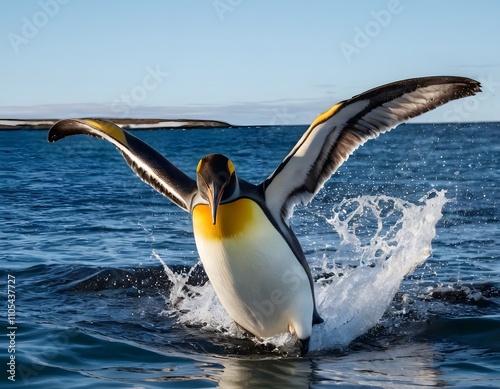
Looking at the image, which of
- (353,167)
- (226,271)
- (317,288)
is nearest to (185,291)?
(317,288)

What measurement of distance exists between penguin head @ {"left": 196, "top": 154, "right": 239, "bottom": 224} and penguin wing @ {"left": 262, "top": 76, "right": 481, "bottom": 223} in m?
0.65

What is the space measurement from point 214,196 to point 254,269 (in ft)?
2.64

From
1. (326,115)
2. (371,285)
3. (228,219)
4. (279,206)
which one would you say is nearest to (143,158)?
(279,206)

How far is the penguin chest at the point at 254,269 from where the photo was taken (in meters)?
5.81

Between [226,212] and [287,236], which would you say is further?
[287,236]

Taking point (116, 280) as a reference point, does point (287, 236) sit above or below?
above

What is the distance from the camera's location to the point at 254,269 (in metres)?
5.92

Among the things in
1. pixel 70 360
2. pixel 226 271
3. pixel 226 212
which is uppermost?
pixel 226 212

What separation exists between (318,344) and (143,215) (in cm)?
877

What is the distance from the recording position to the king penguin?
5750mm

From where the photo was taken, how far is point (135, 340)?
6375mm

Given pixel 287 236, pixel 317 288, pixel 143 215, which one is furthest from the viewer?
pixel 143 215

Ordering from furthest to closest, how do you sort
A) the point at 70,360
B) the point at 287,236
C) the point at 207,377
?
1. the point at 287,236
2. the point at 70,360
3. the point at 207,377

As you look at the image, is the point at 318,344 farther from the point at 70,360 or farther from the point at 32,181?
the point at 32,181
